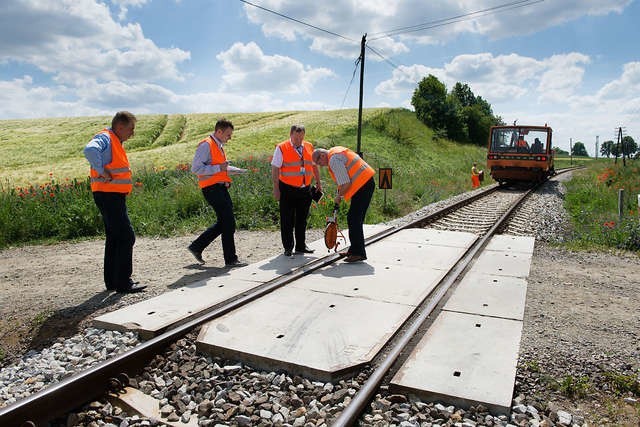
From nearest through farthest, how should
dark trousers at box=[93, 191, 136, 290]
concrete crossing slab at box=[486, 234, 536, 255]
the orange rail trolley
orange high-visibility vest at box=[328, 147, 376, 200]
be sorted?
dark trousers at box=[93, 191, 136, 290], orange high-visibility vest at box=[328, 147, 376, 200], concrete crossing slab at box=[486, 234, 536, 255], the orange rail trolley

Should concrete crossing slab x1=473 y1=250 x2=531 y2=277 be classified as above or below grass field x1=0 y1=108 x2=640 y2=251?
below

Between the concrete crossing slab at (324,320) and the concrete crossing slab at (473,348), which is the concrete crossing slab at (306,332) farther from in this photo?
the concrete crossing slab at (473,348)

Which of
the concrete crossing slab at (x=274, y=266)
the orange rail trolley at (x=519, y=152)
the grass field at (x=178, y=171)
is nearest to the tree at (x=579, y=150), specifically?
the grass field at (x=178, y=171)

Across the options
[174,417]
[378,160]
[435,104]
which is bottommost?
[174,417]

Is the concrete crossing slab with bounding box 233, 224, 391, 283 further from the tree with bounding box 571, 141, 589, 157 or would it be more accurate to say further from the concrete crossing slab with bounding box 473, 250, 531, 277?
the tree with bounding box 571, 141, 589, 157

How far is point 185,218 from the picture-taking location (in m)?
11.2

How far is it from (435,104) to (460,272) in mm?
55001

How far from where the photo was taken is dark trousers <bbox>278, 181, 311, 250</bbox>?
23.1ft

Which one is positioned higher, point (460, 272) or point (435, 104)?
point (435, 104)

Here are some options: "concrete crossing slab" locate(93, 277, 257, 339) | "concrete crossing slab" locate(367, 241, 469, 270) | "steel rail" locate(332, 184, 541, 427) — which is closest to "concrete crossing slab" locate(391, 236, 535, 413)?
"steel rail" locate(332, 184, 541, 427)

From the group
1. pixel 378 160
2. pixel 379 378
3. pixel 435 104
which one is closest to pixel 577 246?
pixel 379 378

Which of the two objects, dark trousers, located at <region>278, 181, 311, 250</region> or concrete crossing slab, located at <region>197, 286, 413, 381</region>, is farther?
dark trousers, located at <region>278, 181, 311, 250</region>

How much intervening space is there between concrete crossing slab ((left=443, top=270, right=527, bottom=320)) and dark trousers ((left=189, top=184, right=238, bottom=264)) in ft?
10.6

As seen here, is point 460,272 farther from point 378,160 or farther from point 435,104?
point 435,104
